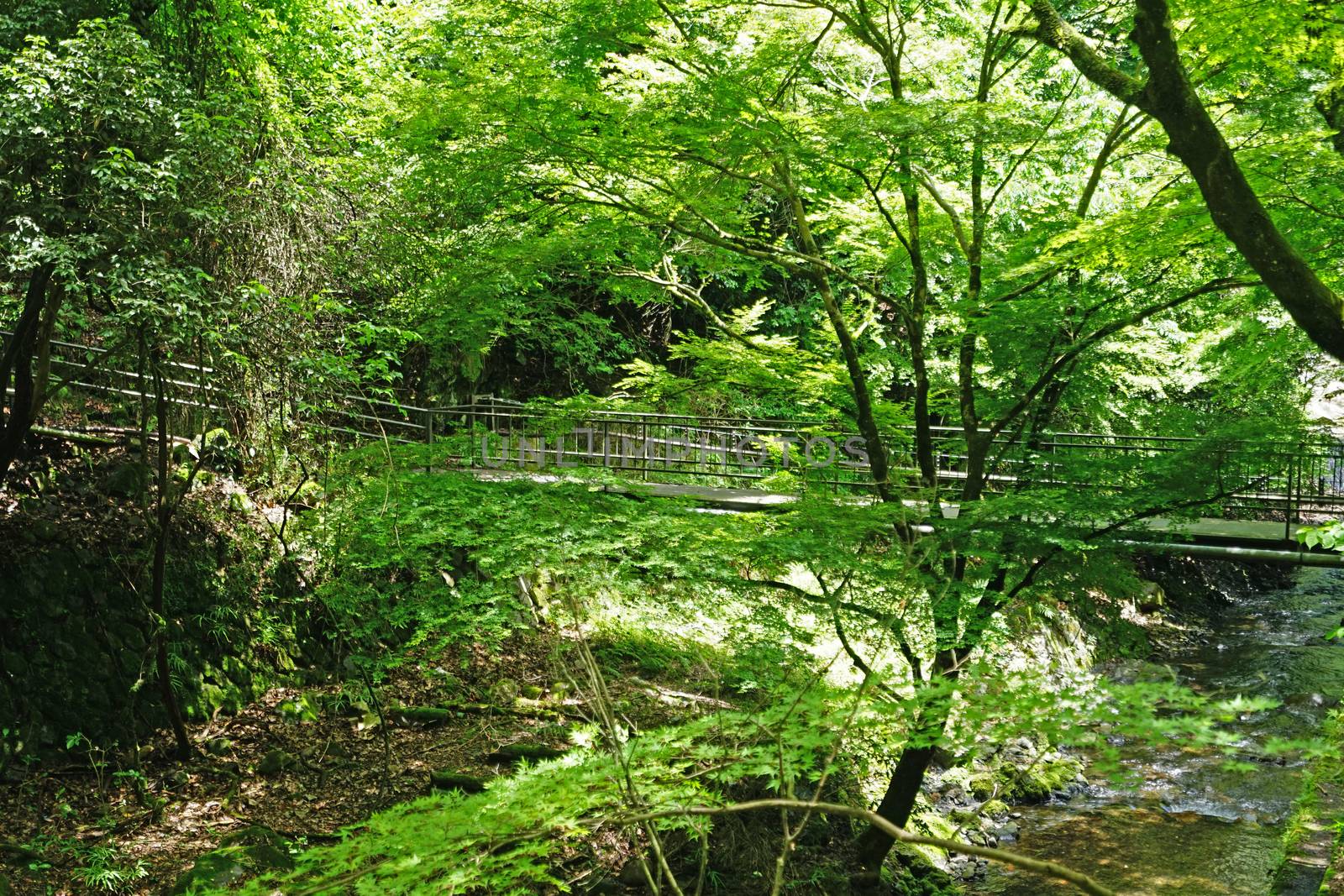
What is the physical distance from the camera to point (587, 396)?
8852mm

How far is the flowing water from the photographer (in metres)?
7.99

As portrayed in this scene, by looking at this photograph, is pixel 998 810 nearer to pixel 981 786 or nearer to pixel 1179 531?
pixel 981 786

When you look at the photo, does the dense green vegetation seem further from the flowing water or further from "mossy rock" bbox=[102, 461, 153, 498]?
the flowing water

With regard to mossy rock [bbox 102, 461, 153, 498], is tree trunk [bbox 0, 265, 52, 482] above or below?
above

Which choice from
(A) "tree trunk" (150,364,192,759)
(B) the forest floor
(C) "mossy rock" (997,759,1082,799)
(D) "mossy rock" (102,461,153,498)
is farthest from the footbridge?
(C) "mossy rock" (997,759,1082,799)

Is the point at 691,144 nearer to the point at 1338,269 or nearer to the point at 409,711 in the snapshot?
the point at 1338,269

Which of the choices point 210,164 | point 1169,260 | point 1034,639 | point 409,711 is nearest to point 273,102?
point 210,164

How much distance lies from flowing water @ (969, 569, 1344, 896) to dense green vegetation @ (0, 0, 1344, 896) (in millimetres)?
360

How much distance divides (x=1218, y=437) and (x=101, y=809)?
28.0 feet

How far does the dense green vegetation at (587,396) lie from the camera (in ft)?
19.9

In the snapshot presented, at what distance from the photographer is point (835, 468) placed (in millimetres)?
8305

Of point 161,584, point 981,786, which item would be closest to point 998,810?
point 981,786

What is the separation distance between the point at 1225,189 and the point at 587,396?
18.3 ft

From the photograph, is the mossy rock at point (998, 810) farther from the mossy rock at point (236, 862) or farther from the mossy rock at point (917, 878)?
the mossy rock at point (236, 862)
